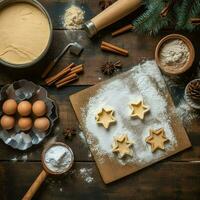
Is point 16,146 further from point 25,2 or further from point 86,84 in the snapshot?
point 25,2

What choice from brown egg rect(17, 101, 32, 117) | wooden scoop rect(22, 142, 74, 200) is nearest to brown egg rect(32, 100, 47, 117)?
brown egg rect(17, 101, 32, 117)

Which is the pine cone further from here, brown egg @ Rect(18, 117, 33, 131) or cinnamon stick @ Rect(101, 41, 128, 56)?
brown egg @ Rect(18, 117, 33, 131)

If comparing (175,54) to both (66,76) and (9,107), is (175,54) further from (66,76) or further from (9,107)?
(9,107)

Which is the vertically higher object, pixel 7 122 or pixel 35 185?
pixel 7 122

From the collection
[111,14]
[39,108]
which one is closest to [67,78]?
[39,108]

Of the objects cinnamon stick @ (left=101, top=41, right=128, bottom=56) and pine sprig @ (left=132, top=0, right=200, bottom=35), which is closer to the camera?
pine sprig @ (left=132, top=0, right=200, bottom=35)

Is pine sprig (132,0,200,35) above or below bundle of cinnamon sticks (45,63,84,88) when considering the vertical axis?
above

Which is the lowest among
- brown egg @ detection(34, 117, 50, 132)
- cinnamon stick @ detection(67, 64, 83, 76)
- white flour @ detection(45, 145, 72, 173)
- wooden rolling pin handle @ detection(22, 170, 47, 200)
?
wooden rolling pin handle @ detection(22, 170, 47, 200)

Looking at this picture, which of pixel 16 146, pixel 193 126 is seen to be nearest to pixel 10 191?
pixel 16 146
